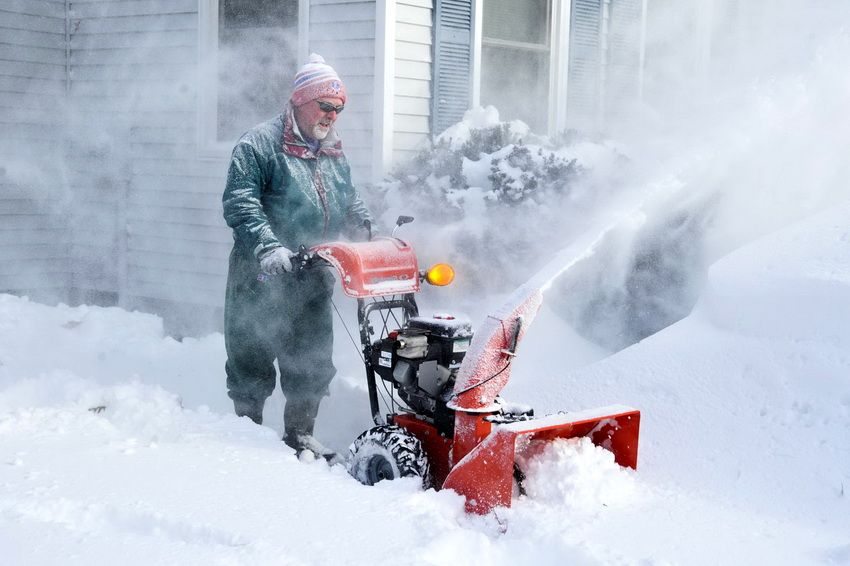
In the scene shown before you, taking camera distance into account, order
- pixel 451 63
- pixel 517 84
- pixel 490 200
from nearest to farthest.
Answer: pixel 490 200
pixel 451 63
pixel 517 84

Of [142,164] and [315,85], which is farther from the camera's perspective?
[142,164]

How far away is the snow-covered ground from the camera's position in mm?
3129

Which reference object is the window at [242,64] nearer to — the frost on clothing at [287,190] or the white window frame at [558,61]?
the white window frame at [558,61]

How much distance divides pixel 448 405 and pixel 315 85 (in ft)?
6.17

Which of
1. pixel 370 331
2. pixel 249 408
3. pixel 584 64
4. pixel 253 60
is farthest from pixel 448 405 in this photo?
pixel 584 64

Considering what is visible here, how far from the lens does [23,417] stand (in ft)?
14.5

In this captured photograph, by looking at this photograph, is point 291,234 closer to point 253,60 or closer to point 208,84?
point 253,60

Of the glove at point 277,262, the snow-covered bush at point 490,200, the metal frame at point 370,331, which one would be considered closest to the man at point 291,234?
the glove at point 277,262

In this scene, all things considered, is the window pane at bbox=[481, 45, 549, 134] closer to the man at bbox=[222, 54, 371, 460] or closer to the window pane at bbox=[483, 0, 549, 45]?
the window pane at bbox=[483, 0, 549, 45]

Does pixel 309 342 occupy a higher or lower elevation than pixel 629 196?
lower

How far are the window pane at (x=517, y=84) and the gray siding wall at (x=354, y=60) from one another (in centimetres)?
131

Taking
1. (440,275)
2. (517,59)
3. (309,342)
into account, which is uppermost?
(517,59)

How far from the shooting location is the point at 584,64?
9.06 m

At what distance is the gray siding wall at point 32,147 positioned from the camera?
9.30 metres
